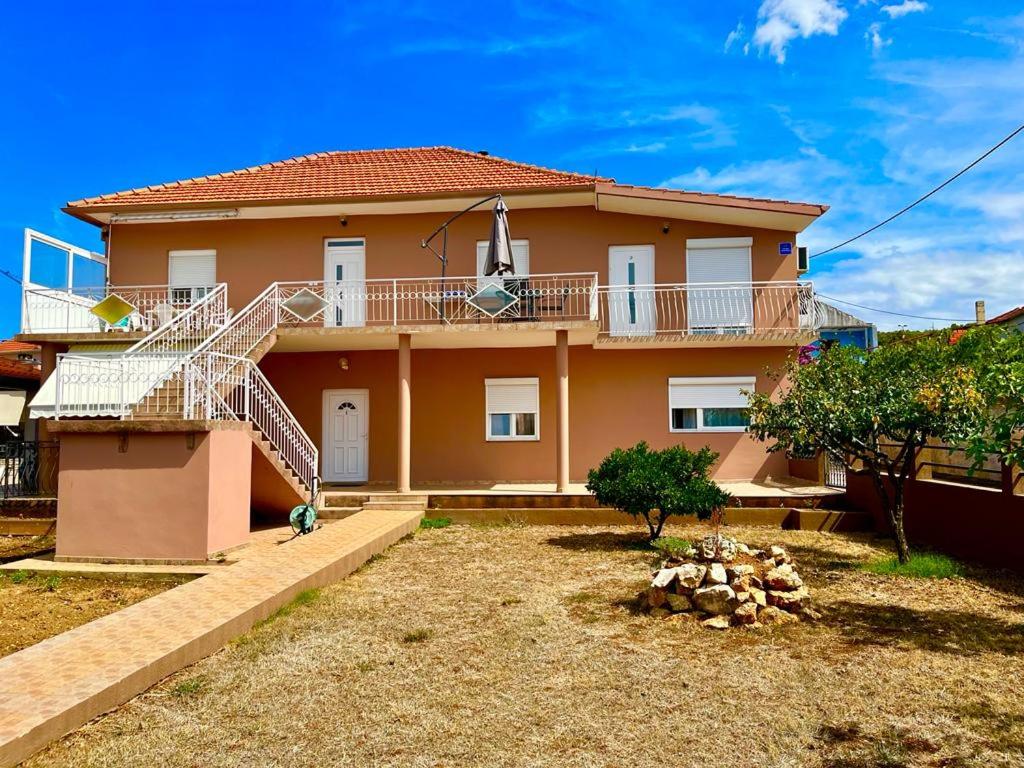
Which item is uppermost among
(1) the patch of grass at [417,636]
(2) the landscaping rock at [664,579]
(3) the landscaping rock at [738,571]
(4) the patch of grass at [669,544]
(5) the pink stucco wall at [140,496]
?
(5) the pink stucco wall at [140,496]

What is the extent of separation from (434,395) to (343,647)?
10.5 meters

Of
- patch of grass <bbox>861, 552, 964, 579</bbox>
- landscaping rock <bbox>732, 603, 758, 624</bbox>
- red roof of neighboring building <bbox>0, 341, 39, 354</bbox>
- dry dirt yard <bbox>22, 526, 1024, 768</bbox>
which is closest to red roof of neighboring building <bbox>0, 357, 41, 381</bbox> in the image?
red roof of neighboring building <bbox>0, 341, 39, 354</bbox>

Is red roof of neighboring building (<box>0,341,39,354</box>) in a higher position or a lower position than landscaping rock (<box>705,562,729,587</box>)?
higher

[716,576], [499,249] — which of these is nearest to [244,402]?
[499,249]

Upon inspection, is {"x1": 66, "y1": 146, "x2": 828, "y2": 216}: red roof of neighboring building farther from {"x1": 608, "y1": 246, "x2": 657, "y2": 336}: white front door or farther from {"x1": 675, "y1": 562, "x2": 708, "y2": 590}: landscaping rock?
{"x1": 675, "y1": 562, "x2": 708, "y2": 590}: landscaping rock

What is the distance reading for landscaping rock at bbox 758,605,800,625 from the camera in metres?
6.30

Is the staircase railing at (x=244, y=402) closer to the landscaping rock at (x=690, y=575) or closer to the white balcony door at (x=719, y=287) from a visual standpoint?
the landscaping rock at (x=690, y=575)

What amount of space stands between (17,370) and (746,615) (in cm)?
2390

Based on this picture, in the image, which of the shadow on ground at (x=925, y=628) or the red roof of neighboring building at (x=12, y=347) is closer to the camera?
the shadow on ground at (x=925, y=628)

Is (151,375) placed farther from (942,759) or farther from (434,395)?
(942,759)

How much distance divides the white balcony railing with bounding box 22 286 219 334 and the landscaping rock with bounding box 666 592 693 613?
1200cm

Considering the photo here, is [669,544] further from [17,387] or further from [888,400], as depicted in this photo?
[17,387]

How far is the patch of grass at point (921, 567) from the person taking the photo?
8.24 metres

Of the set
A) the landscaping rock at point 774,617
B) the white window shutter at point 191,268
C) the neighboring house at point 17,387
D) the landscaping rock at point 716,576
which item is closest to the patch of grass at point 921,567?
the landscaping rock at point 774,617
